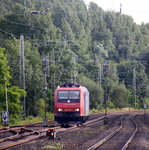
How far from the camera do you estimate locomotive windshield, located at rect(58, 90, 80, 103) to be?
3244 centimetres

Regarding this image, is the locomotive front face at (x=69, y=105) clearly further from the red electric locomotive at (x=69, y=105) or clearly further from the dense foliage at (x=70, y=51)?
the dense foliage at (x=70, y=51)

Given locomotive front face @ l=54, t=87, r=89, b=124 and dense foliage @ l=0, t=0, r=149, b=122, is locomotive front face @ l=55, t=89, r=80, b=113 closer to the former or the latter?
locomotive front face @ l=54, t=87, r=89, b=124

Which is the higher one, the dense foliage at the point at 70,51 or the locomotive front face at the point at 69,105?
the dense foliage at the point at 70,51

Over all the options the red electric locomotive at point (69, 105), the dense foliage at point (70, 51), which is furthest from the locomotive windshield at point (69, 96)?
the dense foliage at point (70, 51)

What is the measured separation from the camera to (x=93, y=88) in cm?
7750

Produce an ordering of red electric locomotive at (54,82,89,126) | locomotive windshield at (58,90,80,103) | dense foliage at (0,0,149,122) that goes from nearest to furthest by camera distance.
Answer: red electric locomotive at (54,82,89,126) < locomotive windshield at (58,90,80,103) < dense foliage at (0,0,149,122)

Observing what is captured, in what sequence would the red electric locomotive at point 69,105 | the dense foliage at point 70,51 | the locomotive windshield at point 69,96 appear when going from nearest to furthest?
the red electric locomotive at point 69,105
the locomotive windshield at point 69,96
the dense foliage at point 70,51

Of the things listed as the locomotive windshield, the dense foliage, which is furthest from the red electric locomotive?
the dense foliage

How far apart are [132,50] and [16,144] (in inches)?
5684

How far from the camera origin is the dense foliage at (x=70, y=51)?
54875 millimetres

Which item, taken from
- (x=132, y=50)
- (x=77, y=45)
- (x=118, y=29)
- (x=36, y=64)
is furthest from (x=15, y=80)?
(x=118, y=29)

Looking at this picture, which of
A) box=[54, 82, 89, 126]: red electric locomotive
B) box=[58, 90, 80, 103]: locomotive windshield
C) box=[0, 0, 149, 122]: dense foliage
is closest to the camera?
box=[54, 82, 89, 126]: red electric locomotive

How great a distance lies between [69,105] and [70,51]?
6803 cm

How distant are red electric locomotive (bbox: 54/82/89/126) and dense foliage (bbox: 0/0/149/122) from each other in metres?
6.53
